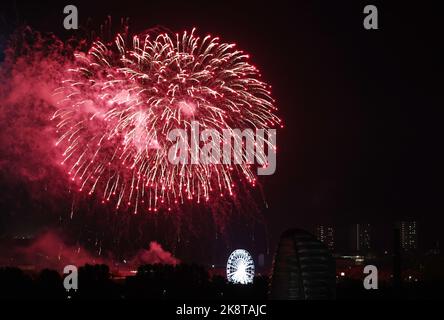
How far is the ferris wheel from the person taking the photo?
61.3 metres

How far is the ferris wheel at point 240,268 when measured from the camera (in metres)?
61.3

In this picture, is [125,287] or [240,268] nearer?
[125,287]

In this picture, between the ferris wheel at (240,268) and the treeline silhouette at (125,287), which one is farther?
the ferris wheel at (240,268)

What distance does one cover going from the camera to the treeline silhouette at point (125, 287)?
4666 cm

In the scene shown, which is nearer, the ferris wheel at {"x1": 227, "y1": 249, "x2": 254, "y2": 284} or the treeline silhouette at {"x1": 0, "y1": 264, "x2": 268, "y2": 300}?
the treeline silhouette at {"x1": 0, "y1": 264, "x2": 268, "y2": 300}

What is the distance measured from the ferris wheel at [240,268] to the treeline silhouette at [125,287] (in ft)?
7.60

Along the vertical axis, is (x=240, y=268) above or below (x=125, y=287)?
above

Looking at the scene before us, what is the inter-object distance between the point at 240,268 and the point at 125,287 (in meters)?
12.6

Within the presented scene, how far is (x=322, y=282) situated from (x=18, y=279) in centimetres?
4123

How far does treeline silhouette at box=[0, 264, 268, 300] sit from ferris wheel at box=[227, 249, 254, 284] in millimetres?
2318

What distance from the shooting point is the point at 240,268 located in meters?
62.2
